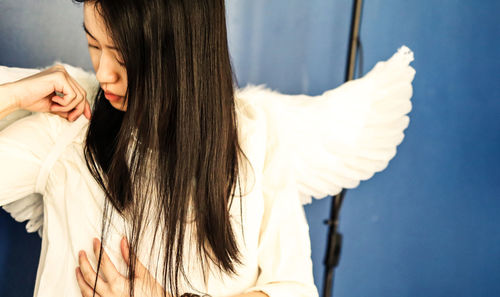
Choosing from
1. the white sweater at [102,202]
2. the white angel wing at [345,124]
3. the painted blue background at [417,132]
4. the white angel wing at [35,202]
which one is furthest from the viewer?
the painted blue background at [417,132]

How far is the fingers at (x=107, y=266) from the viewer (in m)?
0.84

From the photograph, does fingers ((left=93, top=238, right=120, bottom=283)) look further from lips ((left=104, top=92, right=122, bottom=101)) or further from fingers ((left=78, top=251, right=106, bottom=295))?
lips ((left=104, top=92, right=122, bottom=101))

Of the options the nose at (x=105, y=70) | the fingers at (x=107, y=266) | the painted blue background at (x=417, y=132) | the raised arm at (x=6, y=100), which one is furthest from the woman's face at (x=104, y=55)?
the painted blue background at (x=417, y=132)

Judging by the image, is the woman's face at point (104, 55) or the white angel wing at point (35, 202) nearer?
the woman's face at point (104, 55)

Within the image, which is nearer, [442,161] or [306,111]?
[306,111]

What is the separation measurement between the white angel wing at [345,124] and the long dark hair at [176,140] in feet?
0.69

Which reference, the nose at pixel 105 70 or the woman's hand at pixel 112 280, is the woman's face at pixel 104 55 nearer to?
the nose at pixel 105 70

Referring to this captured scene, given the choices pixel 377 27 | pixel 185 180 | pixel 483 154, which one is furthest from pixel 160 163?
pixel 483 154

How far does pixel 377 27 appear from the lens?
4.17ft

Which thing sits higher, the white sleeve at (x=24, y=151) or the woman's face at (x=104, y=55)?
the woman's face at (x=104, y=55)

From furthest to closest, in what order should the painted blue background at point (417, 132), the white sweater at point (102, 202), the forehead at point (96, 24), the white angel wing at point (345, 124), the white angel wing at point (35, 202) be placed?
the painted blue background at point (417, 132) → the white angel wing at point (345, 124) → the white angel wing at point (35, 202) → the white sweater at point (102, 202) → the forehead at point (96, 24)

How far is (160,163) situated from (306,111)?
14.6 inches

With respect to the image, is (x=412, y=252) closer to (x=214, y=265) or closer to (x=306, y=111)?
(x=306, y=111)

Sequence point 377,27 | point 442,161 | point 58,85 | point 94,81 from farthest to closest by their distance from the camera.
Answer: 1. point 442,161
2. point 377,27
3. point 94,81
4. point 58,85
